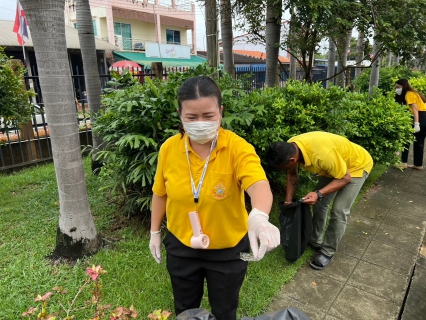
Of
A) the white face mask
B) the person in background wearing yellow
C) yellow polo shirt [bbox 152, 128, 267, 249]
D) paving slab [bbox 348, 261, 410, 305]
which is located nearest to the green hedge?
the person in background wearing yellow

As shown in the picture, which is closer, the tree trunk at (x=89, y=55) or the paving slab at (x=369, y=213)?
the paving slab at (x=369, y=213)

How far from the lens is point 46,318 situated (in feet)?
4.80

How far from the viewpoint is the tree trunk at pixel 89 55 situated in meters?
4.75

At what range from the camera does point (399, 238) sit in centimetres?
380

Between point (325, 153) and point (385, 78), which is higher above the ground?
point (385, 78)

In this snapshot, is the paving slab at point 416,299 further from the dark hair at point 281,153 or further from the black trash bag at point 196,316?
the black trash bag at point 196,316

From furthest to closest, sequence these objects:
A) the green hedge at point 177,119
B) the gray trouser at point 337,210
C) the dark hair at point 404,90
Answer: the dark hair at point 404,90 < the green hedge at point 177,119 < the gray trouser at point 337,210

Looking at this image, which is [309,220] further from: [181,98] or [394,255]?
[181,98]

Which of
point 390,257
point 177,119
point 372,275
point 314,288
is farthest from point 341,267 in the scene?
point 177,119

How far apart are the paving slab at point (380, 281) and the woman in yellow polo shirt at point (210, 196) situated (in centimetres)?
167

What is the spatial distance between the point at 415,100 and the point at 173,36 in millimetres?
24329

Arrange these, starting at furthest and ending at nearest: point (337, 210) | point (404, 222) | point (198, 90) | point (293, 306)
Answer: point (404, 222) < point (337, 210) < point (293, 306) < point (198, 90)

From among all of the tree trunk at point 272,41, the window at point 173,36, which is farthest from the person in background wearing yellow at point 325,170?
the window at point 173,36

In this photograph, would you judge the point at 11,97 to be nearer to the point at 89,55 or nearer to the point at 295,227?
the point at 89,55
